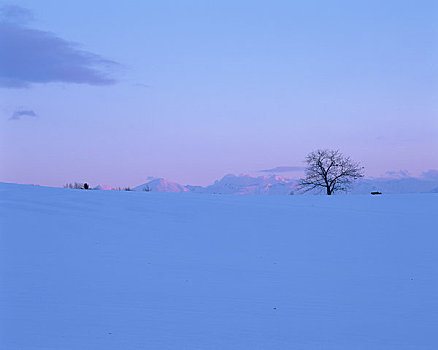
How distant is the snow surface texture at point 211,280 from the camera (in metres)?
5.32

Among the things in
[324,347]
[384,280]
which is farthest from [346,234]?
[324,347]

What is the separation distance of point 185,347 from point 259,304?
173 cm

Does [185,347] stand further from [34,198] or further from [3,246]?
[34,198]

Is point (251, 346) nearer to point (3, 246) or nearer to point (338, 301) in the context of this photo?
point (338, 301)

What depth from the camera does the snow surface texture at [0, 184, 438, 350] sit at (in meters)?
5.32

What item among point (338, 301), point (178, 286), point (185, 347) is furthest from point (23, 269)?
point (338, 301)

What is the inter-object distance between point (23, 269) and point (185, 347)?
408 centimetres

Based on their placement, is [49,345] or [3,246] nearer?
[49,345]

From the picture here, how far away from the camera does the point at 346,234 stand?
12.1 meters

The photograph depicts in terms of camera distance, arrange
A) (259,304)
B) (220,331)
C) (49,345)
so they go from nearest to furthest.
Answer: (49,345)
(220,331)
(259,304)

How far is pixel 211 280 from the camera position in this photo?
7547 mm

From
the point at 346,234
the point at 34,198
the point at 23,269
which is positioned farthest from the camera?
the point at 34,198

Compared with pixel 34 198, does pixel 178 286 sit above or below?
below

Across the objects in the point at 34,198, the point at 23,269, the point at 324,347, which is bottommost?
the point at 324,347
